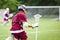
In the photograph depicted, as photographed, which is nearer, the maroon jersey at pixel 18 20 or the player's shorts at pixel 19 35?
the maroon jersey at pixel 18 20

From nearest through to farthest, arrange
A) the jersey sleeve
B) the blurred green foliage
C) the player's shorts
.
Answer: the jersey sleeve, the player's shorts, the blurred green foliage

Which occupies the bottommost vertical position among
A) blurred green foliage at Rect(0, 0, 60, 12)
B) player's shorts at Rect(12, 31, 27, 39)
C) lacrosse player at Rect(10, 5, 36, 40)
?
blurred green foliage at Rect(0, 0, 60, 12)

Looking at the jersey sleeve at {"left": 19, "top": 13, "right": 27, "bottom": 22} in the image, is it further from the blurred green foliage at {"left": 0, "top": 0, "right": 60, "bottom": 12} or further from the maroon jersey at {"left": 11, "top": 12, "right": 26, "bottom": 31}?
the blurred green foliage at {"left": 0, "top": 0, "right": 60, "bottom": 12}

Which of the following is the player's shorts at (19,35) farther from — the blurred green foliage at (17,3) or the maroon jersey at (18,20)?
the blurred green foliage at (17,3)

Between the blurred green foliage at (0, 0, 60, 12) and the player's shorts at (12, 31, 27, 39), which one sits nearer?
the player's shorts at (12, 31, 27, 39)

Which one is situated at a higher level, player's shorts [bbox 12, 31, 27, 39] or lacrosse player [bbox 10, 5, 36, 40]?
lacrosse player [bbox 10, 5, 36, 40]

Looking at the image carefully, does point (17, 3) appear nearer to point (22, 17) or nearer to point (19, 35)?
point (19, 35)

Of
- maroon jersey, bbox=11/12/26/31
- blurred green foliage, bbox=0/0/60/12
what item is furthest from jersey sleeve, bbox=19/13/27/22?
blurred green foliage, bbox=0/0/60/12

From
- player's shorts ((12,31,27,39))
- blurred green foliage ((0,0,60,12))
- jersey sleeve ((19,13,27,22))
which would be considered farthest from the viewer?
blurred green foliage ((0,0,60,12))

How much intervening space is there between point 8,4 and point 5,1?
0.48m

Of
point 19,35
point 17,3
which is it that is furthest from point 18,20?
point 17,3

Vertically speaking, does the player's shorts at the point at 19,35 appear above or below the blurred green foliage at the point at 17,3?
above

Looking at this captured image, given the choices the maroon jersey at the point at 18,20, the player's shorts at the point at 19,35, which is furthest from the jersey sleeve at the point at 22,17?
the player's shorts at the point at 19,35

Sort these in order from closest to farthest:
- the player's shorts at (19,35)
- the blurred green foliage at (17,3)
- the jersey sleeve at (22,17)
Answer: the jersey sleeve at (22,17) → the player's shorts at (19,35) → the blurred green foliage at (17,3)
